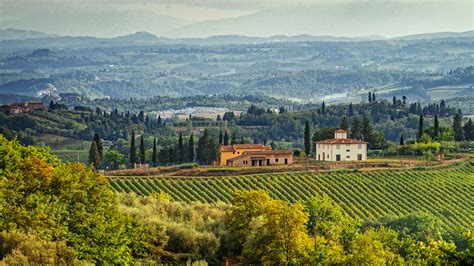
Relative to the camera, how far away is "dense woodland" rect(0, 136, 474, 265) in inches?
1362

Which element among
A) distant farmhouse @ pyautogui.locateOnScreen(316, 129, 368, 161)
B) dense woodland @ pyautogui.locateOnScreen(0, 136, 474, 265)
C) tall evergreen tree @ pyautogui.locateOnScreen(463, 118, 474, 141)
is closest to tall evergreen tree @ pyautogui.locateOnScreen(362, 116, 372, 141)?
tall evergreen tree @ pyautogui.locateOnScreen(463, 118, 474, 141)

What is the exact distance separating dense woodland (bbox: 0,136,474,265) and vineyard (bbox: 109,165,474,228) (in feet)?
74.9

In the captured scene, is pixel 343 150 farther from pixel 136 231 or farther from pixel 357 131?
pixel 136 231

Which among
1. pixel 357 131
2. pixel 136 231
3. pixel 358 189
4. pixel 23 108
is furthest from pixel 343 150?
pixel 23 108

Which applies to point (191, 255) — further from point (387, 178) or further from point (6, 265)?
point (387, 178)

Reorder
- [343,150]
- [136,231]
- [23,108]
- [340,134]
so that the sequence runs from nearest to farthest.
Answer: [136,231] → [343,150] → [340,134] → [23,108]

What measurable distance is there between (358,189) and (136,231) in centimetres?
3426

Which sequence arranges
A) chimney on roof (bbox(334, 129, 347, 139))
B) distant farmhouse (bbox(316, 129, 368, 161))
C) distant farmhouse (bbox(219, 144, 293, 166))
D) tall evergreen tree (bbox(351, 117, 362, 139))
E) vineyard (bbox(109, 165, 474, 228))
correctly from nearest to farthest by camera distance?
vineyard (bbox(109, 165, 474, 228)) < distant farmhouse (bbox(219, 144, 293, 166)) < distant farmhouse (bbox(316, 129, 368, 161)) < chimney on roof (bbox(334, 129, 347, 139)) < tall evergreen tree (bbox(351, 117, 362, 139))

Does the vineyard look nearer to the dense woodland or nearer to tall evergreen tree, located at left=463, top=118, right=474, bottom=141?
the dense woodland

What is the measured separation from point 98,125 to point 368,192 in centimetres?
9800

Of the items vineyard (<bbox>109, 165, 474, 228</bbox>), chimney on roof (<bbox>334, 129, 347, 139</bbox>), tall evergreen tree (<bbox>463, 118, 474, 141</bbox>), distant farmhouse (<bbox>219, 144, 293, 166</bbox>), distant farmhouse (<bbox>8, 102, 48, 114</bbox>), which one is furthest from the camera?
distant farmhouse (<bbox>8, 102, 48, 114</bbox>)

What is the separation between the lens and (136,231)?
125ft

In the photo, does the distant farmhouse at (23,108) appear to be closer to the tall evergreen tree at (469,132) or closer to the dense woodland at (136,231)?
the tall evergreen tree at (469,132)

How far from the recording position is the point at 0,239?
33.2 meters
